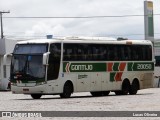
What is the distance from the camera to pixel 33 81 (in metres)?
29.4

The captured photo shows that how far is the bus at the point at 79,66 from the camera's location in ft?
96.9

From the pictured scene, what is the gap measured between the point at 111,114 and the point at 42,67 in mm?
11531

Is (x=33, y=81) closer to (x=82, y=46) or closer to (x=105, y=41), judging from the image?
(x=82, y=46)

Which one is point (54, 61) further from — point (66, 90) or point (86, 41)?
point (86, 41)

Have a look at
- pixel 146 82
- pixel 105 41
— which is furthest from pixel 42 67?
pixel 146 82

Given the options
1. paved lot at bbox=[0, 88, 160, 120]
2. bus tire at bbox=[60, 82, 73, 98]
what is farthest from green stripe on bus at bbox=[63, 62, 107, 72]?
paved lot at bbox=[0, 88, 160, 120]

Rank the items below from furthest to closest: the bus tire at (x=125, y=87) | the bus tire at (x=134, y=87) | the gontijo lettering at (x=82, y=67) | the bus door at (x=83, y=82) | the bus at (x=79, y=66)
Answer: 1. the bus tire at (x=134, y=87)
2. the bus tire at (x=125, y=87)
3. the bus door at (x=83, y=82)
4. the gontijo lettering at (x=82, y=67)
5. the bus at (x=79, y=66)

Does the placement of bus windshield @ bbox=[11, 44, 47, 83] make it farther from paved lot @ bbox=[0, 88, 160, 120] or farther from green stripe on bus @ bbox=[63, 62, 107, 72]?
paved lot @ bbox=[0, 88, 160, 120]

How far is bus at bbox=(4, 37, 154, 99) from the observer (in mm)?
29531

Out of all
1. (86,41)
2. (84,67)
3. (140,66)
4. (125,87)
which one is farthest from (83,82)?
(140,66)

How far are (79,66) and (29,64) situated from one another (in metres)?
3.15

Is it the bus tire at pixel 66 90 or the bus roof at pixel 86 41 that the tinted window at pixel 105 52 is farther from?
the bus tire at pixel 66 90

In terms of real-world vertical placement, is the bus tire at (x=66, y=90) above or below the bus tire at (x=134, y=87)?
above

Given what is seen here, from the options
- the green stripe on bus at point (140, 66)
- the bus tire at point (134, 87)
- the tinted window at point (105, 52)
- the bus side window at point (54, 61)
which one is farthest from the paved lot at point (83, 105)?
the bus tire at point (134, 87)
